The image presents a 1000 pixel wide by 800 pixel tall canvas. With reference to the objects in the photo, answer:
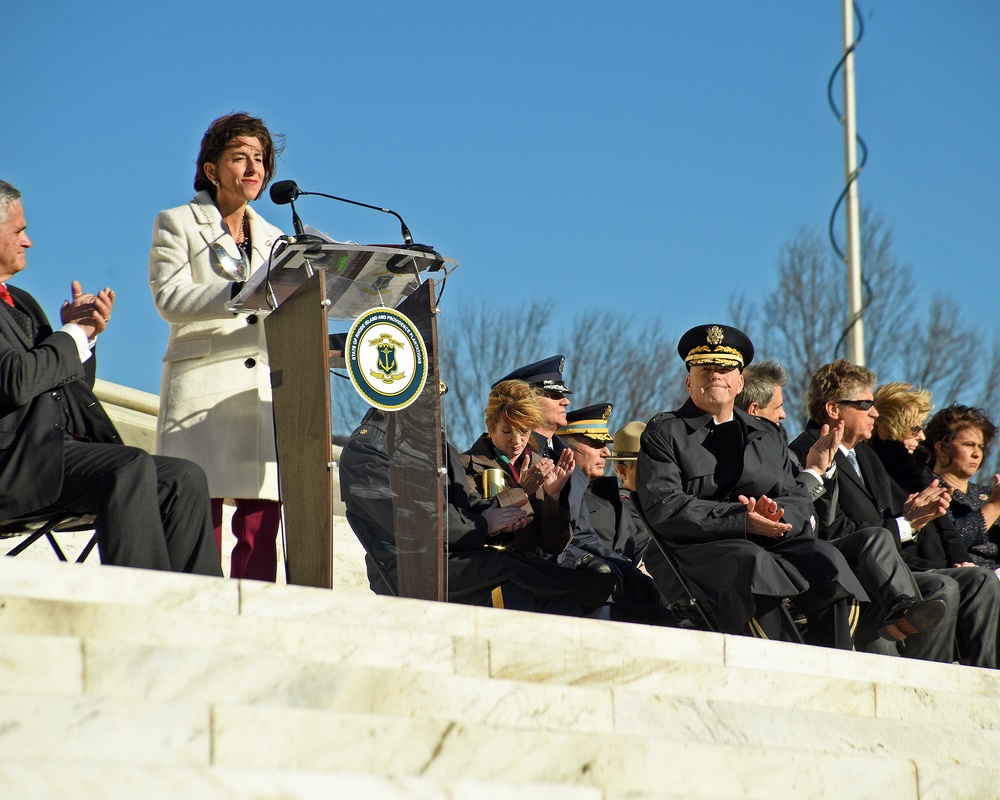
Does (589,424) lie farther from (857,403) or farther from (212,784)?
(212,784)

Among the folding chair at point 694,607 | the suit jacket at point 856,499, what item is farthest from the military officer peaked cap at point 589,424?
the folding chair at point 694,607

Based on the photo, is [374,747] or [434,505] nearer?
[374,747]

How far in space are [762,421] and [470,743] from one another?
11.0 feet

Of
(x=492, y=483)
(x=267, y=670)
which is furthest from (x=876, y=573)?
(x=267, y=670)

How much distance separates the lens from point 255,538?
536cm

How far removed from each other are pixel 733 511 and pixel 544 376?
4.58 ft

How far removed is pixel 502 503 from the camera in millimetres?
6062

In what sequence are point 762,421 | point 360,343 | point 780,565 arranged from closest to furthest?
point 360,343 → point 780,565 → point 762,421

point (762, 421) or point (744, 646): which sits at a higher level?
point (762, 421)

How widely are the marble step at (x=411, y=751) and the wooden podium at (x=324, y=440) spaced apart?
4.36 feet

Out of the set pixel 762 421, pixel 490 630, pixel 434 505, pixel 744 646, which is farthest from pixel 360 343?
pixel 762 421

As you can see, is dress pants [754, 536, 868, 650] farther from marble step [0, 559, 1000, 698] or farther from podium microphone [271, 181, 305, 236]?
podium microphone [271, 181, 305, 236]

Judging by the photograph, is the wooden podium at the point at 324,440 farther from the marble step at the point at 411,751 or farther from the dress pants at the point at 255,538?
the marble step at the point at 411,751

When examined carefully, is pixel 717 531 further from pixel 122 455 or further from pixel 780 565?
pixel 122 455
